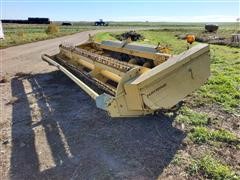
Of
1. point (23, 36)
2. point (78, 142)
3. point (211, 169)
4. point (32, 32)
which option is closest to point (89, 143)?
point (78, 142)

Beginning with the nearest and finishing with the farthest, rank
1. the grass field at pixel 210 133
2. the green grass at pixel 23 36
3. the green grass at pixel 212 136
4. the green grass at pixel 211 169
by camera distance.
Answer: the green grass at pixel 211 169 < the grass field at pixel 210 133 < the green grass at pixel 212 136 < the green grass at pixel 23 36

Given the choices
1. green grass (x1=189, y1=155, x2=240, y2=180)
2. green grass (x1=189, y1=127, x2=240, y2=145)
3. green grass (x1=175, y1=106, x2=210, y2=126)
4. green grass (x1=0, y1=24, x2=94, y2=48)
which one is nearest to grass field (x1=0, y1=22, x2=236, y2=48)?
green grass (x1=0, y1=24, x2=94, y2=48)

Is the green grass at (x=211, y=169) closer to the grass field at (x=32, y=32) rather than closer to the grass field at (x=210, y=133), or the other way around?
the grass field at (x=210, y=133)

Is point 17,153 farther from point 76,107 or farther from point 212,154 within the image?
point 212,154

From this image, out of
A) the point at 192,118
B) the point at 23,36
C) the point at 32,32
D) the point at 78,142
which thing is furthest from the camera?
the point at 32,32

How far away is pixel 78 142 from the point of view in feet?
13.4

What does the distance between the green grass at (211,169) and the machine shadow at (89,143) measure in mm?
326

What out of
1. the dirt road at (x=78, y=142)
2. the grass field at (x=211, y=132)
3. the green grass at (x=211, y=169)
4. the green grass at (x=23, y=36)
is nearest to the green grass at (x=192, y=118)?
the grass field at (x=211, y=132)

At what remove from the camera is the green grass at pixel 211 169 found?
10.1 ft

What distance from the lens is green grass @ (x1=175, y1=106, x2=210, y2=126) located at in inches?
174

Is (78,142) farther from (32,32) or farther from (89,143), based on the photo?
(32,32)

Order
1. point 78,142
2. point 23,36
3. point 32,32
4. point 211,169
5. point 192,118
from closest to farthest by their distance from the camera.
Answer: point 211,169
point 78,142
point 192,118
point 23,36
point 32,32

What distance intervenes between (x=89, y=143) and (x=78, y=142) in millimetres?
169

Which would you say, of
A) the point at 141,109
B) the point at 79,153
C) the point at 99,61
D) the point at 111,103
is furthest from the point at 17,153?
the point at 99,61
